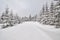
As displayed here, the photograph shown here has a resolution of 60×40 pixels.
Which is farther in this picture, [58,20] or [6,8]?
[6,8]

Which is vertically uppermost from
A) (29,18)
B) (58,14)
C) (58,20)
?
(58,14)

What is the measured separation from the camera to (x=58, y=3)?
792 inches

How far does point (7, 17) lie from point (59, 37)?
22.2 m

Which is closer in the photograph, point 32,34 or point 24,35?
point 24,35

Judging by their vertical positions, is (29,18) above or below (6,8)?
below

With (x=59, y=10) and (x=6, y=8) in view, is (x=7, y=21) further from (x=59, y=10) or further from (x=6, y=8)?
(x=59, y=10)

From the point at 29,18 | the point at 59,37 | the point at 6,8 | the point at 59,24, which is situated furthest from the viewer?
the point at 29,18

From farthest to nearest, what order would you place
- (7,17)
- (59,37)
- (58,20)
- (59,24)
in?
(7,17) < (58,20) < (59,24) < (59,37)

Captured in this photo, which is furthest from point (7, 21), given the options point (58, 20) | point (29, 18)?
point (29, 18)

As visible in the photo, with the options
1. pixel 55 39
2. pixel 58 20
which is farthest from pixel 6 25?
pixel 55 39

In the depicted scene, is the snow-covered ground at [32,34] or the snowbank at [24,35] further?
the snowbank at [24,35]

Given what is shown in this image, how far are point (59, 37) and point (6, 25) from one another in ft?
65.4

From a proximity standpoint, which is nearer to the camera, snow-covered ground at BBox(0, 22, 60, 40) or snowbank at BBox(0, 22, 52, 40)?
snow-covered ground at BBox(0, 22, 60, 40)

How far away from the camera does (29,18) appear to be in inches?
5344
